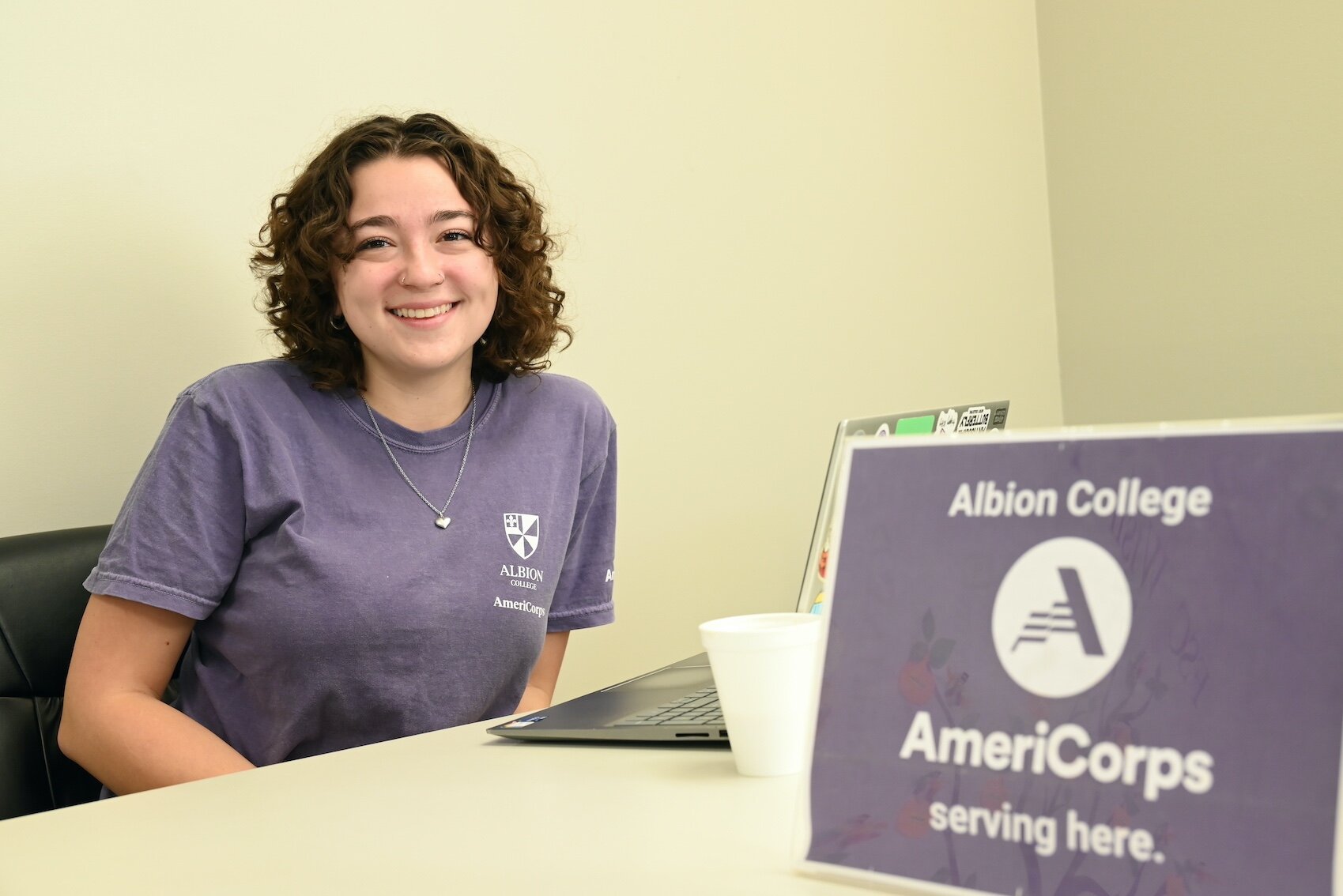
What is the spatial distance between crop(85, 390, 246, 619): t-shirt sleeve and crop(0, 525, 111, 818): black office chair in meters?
0.05

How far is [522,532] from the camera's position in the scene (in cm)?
138

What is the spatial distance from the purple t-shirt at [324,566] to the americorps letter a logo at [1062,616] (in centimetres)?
92

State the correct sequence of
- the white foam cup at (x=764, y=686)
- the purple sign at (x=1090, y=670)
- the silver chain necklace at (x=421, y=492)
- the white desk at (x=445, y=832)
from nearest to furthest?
the purple sign at (x=1090, y=670)
the white desk at (x=445, y=832)
the white foam cup at (x=764, y=686)
the silver chain necklace at (x=421, y=492)

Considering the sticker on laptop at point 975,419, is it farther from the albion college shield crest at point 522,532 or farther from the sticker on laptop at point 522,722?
the albion college shield crest at point 522,532

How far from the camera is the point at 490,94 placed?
1902 millimetres

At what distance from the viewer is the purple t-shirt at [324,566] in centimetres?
123

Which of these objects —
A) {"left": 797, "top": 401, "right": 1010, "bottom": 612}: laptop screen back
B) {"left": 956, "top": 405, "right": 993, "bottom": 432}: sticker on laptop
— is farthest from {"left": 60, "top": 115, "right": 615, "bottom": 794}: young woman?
{"left": 956, "top": 405, "right": 993, "bottom": 432}: sticker on laptop

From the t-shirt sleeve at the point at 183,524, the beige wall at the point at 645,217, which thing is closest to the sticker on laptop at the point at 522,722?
the t-shirt sleeve at the point at 183,524

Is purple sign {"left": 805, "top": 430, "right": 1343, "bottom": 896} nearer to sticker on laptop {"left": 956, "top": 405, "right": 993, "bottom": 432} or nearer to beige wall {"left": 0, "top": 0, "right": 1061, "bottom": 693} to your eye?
sticker on laptop {"left": 956, "top": 405, "right": 993, "bottom": 432}

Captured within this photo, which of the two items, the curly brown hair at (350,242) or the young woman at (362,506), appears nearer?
the young woman at (362,506)

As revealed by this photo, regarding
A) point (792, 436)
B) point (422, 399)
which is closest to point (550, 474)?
point (422, 399)

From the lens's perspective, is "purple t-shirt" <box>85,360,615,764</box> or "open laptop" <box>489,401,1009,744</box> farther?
"purple t-shirt" <box>85,360,615,764</box>

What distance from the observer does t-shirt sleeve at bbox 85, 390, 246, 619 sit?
3.90 feet

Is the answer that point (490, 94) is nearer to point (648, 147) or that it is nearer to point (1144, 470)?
point (648, 147)
